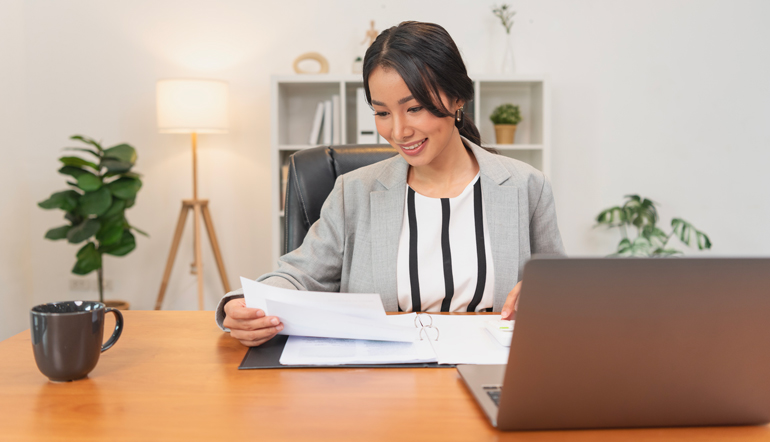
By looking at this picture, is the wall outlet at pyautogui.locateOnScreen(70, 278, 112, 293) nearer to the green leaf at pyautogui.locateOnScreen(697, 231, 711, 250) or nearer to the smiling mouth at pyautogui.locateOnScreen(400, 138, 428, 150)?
the smiling mouth at pyautogui.locateOnScreen(400, 138, 428, 150)

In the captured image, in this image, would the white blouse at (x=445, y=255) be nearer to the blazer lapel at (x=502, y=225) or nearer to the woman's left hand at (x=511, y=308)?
the blazer lapel at (x=502, y=225)

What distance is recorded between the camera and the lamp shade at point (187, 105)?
2.68 metres

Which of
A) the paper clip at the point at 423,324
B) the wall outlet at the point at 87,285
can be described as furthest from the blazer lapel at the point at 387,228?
the wall outlet at the point at 87,285

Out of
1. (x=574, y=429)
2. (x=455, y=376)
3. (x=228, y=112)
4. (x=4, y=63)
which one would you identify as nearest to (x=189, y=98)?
(x=228, y=112)

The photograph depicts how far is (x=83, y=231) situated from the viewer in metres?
2.62

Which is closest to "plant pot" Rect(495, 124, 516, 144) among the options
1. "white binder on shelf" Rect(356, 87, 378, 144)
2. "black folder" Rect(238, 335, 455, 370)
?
"white binder on shelf" Rect(356, 87, 378, 144)

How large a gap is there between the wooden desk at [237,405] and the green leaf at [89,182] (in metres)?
2.00

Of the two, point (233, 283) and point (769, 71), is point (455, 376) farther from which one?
point (769, 71)

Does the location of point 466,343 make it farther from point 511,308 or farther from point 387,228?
point 387,228

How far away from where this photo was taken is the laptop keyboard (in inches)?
22.7

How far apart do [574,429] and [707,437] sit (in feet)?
0.39

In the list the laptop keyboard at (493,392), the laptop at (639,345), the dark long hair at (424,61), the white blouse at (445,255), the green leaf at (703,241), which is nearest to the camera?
the laptop at (639,345)

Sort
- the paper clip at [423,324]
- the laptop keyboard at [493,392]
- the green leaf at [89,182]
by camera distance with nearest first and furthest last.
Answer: the laptop keyboard at [493,392] → the paper clip at [423,324] → the green leaf at [89,182]

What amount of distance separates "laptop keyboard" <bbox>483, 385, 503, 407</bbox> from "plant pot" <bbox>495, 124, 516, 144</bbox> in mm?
2379
